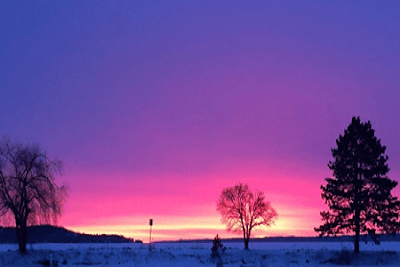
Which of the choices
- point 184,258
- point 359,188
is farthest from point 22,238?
point 359,188

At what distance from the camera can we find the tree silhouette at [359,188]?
57.2m

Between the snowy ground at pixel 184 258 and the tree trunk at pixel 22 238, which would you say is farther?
the tree trunk at pixel 22 238

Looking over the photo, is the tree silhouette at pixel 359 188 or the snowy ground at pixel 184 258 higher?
the tree silhouette at pixel 359 188

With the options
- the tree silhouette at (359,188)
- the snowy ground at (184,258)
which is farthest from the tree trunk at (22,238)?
the tree silhouette at (359,188)

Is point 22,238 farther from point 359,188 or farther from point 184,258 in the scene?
point 359,188

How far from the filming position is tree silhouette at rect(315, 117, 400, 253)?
2250 inches

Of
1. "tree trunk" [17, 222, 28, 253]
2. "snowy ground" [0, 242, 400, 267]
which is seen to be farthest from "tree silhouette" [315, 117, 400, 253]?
"tree trunk" [17, 222, 28, 253]

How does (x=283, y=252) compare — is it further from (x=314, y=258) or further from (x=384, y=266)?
(x=384, y=266)

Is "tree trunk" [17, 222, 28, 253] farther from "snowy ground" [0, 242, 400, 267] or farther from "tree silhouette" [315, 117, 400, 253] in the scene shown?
"tree silhouette" [315, 117, 400, 253]

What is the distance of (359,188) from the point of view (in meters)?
58.0

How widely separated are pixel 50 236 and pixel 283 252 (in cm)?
6097

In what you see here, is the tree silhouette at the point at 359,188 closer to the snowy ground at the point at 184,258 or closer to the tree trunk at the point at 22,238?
the snowy ground at the point at 184,258

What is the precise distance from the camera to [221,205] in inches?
2960

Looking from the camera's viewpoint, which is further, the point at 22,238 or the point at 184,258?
the point at 184,258
